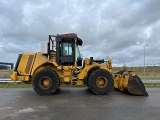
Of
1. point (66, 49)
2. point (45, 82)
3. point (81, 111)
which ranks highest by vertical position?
point (66, 49)

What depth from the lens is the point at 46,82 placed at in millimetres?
12695

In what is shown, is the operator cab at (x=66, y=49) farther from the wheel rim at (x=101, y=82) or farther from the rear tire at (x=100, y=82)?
the wheel rim at (x=101, y=82)

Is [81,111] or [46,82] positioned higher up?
[46,82]

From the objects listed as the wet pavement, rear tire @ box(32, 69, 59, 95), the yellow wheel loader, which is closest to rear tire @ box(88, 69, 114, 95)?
the yellow wheel loader

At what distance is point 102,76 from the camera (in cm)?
1274

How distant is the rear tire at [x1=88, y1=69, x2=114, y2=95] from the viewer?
1258cm

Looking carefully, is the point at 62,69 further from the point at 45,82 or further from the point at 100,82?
the point at 100,82

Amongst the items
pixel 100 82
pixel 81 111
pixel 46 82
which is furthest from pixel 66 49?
pixel 81 111

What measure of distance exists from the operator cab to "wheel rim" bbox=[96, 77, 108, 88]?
162cm

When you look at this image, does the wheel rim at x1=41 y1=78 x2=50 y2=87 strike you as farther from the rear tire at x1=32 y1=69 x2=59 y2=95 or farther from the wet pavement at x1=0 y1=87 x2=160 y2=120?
the wet pavement at x1=0 y1=87 x2=160 y2=120

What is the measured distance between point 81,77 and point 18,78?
3286 millimetres

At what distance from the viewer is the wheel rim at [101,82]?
12.7 meters

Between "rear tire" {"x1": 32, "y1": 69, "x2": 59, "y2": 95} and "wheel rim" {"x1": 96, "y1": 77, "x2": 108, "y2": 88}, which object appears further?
"wheel rim" {"x1": 96, "y1": 77, "x2": 108, "y2": 88}

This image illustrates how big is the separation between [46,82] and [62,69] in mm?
1073
